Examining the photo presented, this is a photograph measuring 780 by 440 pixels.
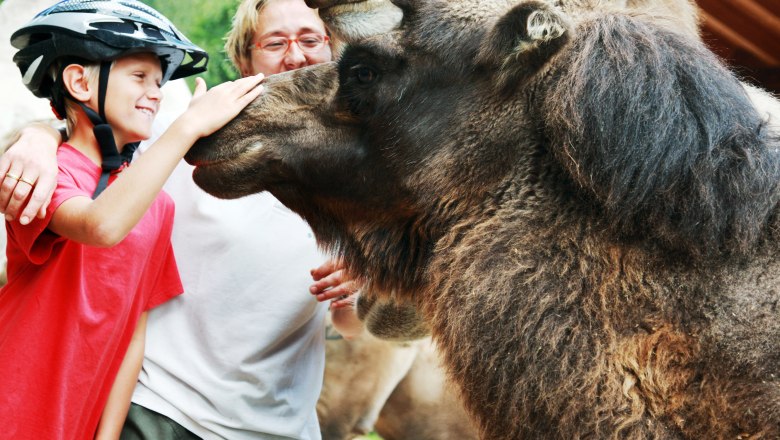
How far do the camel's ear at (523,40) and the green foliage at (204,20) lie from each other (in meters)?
5.09

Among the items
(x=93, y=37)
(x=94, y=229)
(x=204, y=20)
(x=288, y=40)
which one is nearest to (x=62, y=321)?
(x=94, y=229)

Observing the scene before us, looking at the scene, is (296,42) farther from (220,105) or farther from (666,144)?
(666,144)

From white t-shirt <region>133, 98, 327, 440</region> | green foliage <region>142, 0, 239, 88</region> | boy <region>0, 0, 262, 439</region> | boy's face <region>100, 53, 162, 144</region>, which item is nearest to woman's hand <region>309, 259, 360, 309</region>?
white t-shirt <region>133, 98, 327, 440</region>

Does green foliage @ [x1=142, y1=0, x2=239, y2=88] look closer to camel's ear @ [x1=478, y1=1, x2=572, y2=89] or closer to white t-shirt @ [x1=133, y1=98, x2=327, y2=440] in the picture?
white t-shirt @ [x1=133, y1=98, x2=327, y2=440]

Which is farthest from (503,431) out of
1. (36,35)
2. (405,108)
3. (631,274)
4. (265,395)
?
(36,35)

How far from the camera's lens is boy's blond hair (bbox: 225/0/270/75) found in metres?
3.70

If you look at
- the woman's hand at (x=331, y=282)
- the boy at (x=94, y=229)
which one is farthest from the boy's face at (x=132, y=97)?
the woman's hand at (x=331, y=282)

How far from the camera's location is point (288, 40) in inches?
142

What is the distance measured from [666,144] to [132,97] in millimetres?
1747

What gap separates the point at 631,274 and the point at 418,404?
3805 mm

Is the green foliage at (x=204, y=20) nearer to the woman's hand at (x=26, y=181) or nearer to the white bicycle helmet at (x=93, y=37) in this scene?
the white bicycle helmet at (x=93, y=37)

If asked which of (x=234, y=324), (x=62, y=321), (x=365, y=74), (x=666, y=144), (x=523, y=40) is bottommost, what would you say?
(x=234, y=324)

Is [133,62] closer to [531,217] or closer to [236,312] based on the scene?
[236,312]

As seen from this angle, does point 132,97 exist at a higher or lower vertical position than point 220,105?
lower
